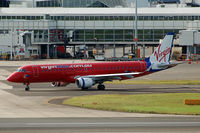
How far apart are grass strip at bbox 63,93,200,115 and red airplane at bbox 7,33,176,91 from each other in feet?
34.0

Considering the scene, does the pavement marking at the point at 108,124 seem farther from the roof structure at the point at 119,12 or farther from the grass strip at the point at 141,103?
the roof structure at the point at 119,12

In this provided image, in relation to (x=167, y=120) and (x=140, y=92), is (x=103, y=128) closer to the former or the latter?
(x=167, y=120)

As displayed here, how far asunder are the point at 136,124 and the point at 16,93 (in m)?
29.7

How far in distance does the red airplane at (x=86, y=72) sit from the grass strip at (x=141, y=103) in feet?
34.0

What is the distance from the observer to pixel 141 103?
5569 centimetres

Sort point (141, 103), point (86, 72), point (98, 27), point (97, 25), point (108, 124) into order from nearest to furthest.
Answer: point (108, 124), point (141, 103), point (86, 72), point (97, 25), point (98, 27)

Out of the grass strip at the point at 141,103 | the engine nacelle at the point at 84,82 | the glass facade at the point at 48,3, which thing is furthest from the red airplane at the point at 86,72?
the glass facade at the point at 48,3

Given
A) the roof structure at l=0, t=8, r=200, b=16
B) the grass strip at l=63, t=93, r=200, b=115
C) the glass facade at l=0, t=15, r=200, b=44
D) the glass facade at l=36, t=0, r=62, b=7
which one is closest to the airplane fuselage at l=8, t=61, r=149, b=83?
the grass strip at l=63, t=93, r=200, b=115

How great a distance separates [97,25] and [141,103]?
282 ft

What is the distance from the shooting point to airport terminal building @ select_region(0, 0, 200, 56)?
455 feet

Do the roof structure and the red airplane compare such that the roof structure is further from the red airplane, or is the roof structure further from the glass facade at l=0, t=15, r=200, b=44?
the red airplane

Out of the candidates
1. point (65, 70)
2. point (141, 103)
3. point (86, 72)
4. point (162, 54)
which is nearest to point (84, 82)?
point (86, 72)

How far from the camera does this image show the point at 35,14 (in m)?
142

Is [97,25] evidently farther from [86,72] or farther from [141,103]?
[141,103]
